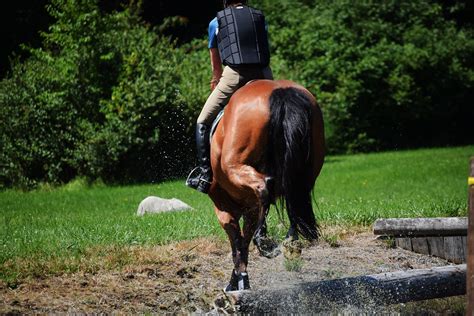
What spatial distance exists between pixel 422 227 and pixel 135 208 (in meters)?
6.50

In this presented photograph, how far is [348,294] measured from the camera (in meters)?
5.90

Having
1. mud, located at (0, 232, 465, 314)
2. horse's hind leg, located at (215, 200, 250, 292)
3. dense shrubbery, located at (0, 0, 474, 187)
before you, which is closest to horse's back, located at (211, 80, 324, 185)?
horse's hind leg, located at (215, 200, 250, 292)

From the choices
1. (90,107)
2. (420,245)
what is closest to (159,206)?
(420,245)

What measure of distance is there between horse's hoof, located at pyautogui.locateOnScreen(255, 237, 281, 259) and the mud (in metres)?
0.62

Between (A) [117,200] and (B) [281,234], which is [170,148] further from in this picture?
(B) [281,234]

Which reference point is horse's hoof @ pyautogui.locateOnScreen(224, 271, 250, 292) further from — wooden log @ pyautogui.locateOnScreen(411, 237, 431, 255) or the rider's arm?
wooden log @ pyautogui.locateOnScreen(411, 237, 431, 255)

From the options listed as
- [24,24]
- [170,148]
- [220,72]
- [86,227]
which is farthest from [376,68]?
[220,72]

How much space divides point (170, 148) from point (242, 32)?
12.7 m

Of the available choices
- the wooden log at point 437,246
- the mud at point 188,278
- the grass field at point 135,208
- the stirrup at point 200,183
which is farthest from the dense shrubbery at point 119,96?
the stirrup at point 200,183

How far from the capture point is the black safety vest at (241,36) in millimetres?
6832

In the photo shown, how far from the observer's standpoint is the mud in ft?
21.4

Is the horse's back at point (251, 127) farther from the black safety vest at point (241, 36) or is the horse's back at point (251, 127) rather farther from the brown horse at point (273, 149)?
the black safety vest at point (241, 36)

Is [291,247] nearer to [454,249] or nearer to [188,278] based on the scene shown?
[188,278]

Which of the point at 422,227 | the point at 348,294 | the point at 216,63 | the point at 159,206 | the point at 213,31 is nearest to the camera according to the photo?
the point at 348,294
